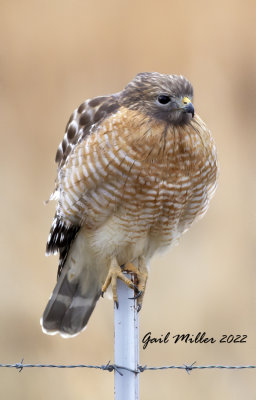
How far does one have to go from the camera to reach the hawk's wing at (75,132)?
3717mm

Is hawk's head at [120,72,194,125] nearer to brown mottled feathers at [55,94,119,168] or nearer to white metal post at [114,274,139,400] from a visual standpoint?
brown mottled feathers at [55,94,119,168]

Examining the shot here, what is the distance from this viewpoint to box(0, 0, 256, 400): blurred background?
203 inches

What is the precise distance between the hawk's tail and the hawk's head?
857 millimetres

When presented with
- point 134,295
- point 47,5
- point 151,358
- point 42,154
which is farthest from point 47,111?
point 134,295

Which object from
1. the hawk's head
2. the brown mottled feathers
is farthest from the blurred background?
the hawk's head

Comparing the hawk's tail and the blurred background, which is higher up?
the blurred background

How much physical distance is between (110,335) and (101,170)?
1.80 meters

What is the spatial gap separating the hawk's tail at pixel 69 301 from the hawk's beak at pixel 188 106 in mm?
963

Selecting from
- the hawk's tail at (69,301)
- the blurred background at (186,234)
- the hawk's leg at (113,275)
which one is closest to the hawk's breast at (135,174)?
the hawk's leg at (113,275)

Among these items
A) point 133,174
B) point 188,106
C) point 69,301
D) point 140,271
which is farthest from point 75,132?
point 69,301

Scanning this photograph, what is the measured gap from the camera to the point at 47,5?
5496 mm

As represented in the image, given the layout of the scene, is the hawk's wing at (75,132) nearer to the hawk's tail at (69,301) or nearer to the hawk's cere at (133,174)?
the hawk's cere at (133,174)

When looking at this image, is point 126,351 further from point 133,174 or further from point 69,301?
point 69,301

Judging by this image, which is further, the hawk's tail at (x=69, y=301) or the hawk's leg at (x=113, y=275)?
the hawk's tail at (x=69, y=301)
